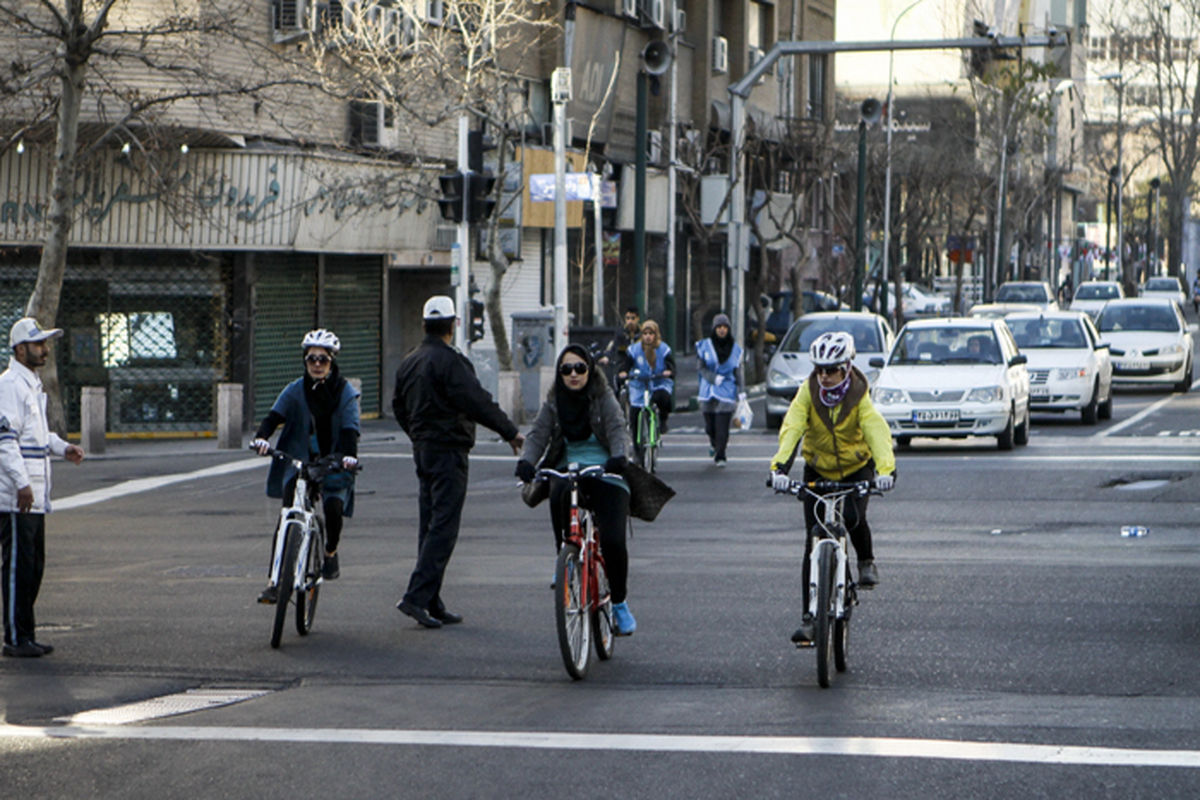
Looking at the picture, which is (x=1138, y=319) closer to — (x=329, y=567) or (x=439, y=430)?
(x=439, y=430)

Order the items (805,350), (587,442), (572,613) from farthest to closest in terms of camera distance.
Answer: (805,350)
(587,442)
(572,613)

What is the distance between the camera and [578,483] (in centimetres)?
970

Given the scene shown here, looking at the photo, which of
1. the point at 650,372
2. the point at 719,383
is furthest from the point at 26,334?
the point at 719,383

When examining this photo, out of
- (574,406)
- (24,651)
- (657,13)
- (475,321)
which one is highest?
(657,13)

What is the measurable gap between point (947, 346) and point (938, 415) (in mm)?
1724

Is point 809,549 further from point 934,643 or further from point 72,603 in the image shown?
point 72,603

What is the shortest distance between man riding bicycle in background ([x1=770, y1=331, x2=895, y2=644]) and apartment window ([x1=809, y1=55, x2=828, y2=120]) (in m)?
48.3

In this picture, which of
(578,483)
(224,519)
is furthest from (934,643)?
(224,519)

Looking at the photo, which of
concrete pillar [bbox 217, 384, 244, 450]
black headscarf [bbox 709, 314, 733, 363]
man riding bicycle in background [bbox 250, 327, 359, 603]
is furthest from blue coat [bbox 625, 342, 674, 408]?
man riding bicycle in background [bbox 250, 327, 359, 603]

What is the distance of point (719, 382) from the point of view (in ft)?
68.8

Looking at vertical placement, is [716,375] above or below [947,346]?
below

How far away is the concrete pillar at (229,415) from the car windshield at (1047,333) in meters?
11.7

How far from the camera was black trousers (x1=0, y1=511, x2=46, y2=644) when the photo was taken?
10.2 metres

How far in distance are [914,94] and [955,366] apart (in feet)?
210
